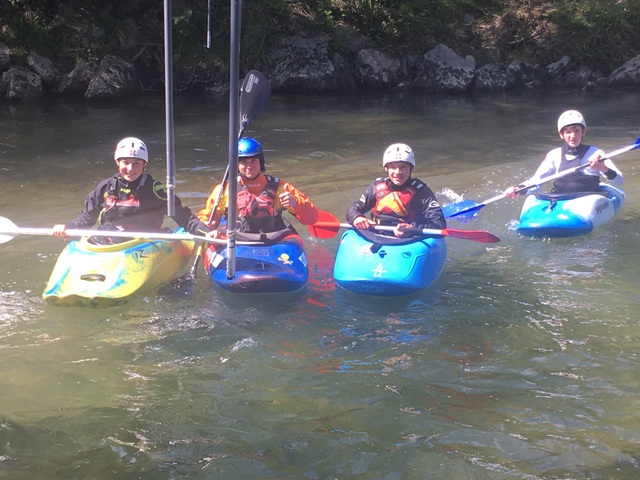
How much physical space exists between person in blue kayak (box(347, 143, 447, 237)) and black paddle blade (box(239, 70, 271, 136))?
1.06 meters

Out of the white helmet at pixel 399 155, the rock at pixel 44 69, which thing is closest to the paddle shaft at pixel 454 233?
the white helmet at pixel 399 155

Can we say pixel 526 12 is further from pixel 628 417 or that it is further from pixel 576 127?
pixel 628 417

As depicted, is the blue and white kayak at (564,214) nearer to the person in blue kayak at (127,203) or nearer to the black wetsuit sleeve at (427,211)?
the black wetsuit sleeve at (427,211)

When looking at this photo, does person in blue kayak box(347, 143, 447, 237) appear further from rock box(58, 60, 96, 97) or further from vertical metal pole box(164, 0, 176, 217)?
rock box(58, 60, 96, 97)

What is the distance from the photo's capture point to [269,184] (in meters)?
5.93

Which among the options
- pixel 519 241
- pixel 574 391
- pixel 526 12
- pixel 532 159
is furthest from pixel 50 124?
pixel 526 12

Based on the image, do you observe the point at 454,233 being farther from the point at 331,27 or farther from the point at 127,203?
the point at 331,27

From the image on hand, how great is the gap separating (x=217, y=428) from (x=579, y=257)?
3948 millimetres

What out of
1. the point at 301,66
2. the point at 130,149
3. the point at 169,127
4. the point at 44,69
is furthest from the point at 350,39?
the point at 130,149

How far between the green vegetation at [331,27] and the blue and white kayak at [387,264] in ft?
34.5

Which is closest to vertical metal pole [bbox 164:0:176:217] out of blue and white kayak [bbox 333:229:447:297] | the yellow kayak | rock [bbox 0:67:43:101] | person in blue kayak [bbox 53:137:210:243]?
person in blue kayak [bbox 53:137:210:243]

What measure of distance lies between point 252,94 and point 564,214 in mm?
3150

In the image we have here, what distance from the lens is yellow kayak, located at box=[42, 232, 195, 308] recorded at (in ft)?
16.9

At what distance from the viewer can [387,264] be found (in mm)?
5652
